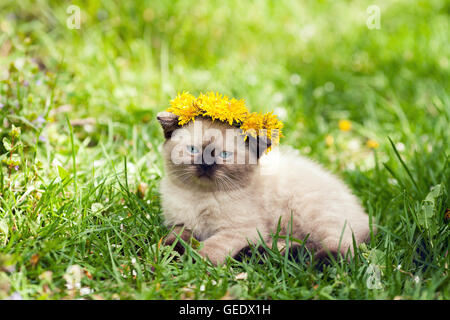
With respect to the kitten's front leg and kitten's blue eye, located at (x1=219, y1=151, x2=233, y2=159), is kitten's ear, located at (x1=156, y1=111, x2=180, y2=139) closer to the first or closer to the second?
kitten's blue eye, located at (x1=219, y1=151, x2=233, y2=159)

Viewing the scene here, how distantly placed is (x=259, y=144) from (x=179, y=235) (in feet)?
2.04

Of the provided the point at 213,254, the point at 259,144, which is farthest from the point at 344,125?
the point at 213,254

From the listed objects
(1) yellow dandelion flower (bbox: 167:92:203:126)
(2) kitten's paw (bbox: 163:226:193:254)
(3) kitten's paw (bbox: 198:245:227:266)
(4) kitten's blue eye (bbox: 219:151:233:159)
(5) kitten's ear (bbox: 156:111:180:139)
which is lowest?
(3) kitten's paw (bbox: 198:245:227:266)

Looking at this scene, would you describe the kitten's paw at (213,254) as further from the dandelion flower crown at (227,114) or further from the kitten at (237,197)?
the dandelion flower crown at (227,114)

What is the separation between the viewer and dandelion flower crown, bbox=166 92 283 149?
233cm

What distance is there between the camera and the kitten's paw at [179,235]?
2365mm

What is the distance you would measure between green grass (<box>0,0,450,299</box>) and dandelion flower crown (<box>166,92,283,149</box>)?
0.60 m

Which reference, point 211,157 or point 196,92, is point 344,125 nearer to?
point 196,92

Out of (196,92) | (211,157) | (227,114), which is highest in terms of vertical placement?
(196,92)

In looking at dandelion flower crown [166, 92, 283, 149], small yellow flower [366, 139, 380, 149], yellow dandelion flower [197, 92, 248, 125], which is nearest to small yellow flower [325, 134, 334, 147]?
small yellow flower [366, 139, 380, 149]

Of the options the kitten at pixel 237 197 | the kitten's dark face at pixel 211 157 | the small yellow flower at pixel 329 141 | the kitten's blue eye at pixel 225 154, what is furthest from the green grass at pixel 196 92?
the kitten's blue eye at pixel 225 154

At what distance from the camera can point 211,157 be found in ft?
7.77
